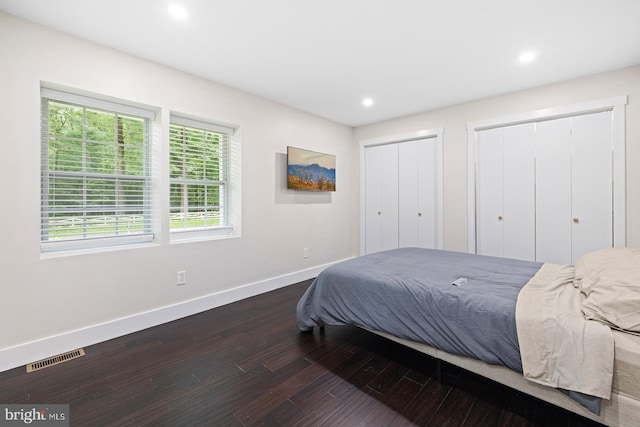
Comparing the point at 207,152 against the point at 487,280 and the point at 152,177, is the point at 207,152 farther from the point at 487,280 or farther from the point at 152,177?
the point at 487,280

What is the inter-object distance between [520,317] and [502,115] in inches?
117

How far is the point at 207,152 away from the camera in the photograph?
130 inches

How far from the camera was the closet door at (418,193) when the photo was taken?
13.7ft

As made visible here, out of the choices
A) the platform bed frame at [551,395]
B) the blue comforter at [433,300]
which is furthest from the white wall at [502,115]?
the platform bed frame at [551,395]

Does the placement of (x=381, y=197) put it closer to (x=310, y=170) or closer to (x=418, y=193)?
(x=418, y=193)

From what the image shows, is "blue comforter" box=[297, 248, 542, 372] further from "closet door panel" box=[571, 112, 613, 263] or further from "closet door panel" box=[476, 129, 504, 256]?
"closet door panel" box=[571, 112, 613, 263]

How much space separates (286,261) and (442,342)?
8.36ft

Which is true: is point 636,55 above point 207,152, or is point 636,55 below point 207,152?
above

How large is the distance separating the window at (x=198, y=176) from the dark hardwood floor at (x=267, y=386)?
4.04 ft

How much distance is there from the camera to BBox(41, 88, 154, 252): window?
2295 mm

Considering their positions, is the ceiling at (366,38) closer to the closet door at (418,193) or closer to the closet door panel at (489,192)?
the closet door panel at (489,192)

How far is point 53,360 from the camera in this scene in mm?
2119

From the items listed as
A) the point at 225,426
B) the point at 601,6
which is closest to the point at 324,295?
the point at 225,426

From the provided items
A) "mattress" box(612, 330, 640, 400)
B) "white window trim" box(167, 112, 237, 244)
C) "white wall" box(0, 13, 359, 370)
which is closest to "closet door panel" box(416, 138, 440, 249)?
"white wall" box(0, 13, 359, 370)
